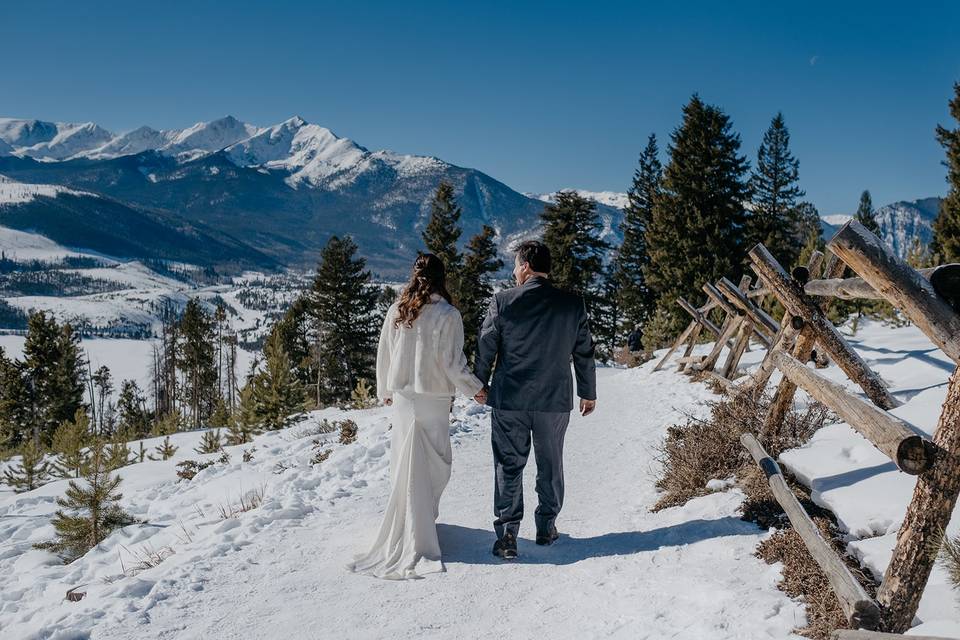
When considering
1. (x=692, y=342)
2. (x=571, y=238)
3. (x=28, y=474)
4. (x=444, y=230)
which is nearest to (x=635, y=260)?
(x=571, y=238)

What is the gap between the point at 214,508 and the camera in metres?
7.38

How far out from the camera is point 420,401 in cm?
487

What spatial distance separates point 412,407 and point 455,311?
2.87ft

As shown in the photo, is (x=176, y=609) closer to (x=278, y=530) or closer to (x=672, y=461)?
(x=278, y=530)

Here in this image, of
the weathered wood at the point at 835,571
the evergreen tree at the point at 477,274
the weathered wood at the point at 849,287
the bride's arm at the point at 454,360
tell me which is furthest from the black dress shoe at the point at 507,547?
the evergreen tree at the point at 477,274

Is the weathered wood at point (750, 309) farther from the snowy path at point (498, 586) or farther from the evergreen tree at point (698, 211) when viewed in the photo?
the evergreen tree at point (698, 211)

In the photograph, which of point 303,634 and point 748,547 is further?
point 748,547

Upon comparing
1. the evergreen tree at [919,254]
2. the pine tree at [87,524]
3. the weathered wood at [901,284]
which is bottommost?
the pine tree at [87,524]

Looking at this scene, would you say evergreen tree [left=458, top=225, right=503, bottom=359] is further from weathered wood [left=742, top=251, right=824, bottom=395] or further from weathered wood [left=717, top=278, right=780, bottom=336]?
weathered wood [left=742, top=251, right=824, bottom=395]

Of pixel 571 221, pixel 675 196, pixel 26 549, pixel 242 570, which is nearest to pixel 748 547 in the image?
pixel 242 570

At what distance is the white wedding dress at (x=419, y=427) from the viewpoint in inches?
187

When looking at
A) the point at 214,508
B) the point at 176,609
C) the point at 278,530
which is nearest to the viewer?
the point at 176,609

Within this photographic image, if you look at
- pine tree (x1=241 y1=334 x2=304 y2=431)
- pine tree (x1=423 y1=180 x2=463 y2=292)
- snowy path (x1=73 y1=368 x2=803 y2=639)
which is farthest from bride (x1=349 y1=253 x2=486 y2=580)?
pine tree (x1=423 y1=180 x2=463 y2=292)

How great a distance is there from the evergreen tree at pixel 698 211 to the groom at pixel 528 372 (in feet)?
77.6
